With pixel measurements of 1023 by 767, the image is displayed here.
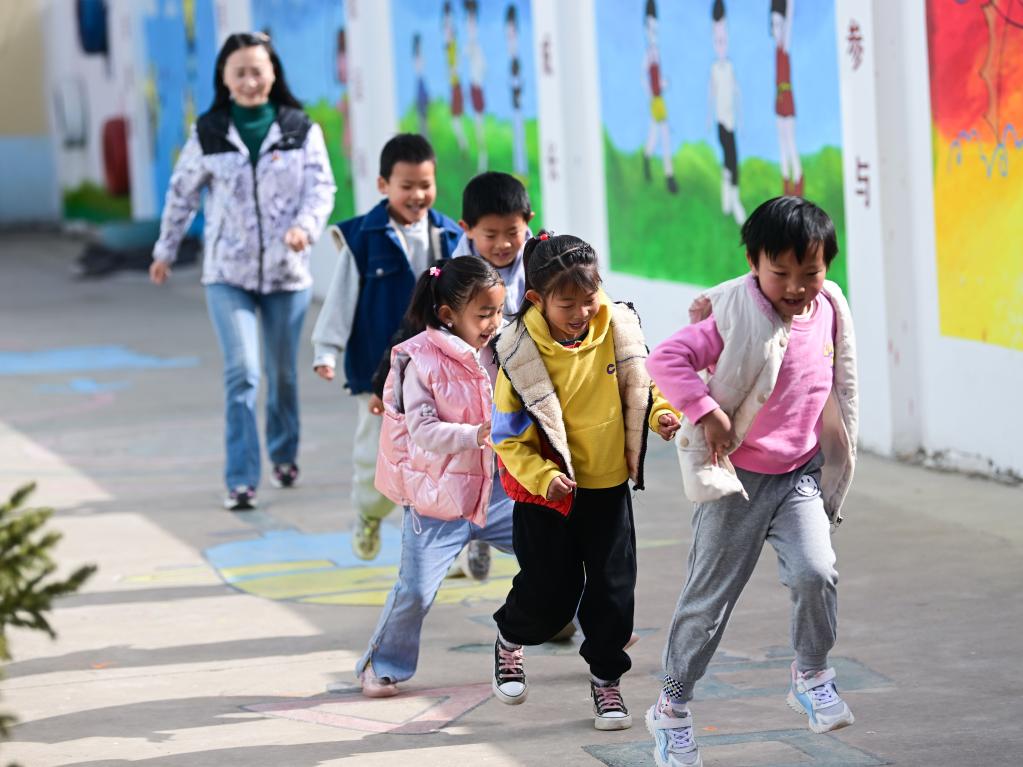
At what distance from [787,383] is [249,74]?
14.5ft

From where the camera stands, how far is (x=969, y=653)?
532 centimetres

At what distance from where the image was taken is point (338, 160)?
17.7m

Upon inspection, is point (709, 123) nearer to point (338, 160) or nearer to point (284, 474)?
point (284, 474)

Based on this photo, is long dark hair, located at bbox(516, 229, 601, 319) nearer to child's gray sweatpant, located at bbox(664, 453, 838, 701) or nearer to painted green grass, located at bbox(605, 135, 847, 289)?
child's gray sweatpant, located at bbox(664, 453, 838, 701)

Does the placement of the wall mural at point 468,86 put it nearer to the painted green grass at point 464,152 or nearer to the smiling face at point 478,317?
the painted green grass at point 464,152

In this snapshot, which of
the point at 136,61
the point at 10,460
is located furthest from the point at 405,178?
the point at 136,61

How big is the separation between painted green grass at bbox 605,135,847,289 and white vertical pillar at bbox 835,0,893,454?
229 millimetres

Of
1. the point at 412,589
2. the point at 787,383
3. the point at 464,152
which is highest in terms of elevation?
the point at 464,152

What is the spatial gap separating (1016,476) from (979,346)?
612mm

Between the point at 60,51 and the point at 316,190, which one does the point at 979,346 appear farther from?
the point at 60,51

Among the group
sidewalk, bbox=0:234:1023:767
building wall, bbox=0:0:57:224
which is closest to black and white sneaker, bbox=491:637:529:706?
sidewalk, bbox=0:234:1023:767

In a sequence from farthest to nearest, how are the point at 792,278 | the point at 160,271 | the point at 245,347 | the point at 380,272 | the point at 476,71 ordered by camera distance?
the point at 476,71
the point at 160,271
the point at 245,347
the point at 380,272
the point at 792,278

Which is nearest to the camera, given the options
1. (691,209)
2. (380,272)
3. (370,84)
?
(380,272)

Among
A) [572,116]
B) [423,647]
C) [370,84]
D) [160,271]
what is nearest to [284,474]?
[160,271]
